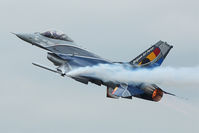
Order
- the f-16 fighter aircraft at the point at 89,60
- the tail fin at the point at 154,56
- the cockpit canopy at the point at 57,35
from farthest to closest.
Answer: the cockpit canopy at the point at 57,35 < the tail fin at the point at 154,56 < the f-16 fighter aircraft at the point at 89,60

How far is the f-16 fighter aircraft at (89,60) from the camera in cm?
3322

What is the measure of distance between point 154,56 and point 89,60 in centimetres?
385

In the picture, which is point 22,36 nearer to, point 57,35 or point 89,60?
point 57,35

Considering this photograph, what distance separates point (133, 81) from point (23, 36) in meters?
8.44

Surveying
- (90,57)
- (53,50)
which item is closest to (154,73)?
(90,57)

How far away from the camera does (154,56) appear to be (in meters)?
34.8

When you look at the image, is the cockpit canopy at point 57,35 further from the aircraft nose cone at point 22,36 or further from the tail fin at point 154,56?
the tail fin at point 154,56

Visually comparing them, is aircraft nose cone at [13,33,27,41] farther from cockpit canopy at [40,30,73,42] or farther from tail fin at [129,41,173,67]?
tail fin at [129,41,173,67]

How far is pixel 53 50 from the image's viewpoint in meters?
36.2

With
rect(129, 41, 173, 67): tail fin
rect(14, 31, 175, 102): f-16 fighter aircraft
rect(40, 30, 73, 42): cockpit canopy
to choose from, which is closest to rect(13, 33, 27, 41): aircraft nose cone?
rect(14, 31, 175, 102): f-16 fighter aircraft

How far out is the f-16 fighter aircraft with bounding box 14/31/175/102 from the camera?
33219mm

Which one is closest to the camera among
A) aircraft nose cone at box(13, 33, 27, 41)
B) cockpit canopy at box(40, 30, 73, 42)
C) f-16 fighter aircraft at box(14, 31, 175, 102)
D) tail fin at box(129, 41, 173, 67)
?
f-16 fighter aircraft at box(14, 31, 175, 102)

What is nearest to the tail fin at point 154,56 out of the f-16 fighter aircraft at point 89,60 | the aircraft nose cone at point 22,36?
the f-16 fighter aircraft at point 89,60

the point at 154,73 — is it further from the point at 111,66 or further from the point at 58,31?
the point at 58,31
